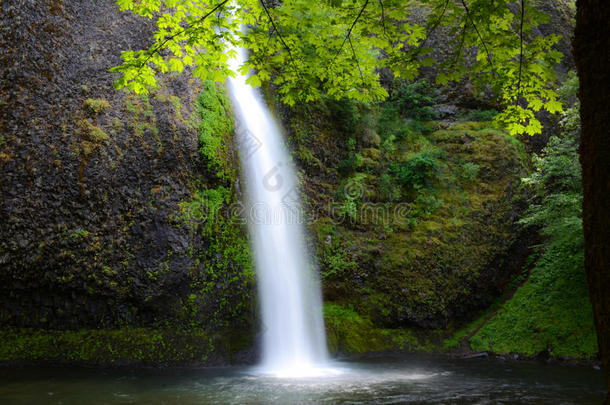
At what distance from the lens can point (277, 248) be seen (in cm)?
909

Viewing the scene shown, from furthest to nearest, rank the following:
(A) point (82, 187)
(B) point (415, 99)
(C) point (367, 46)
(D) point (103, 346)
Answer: (B) point (415, 99)
(A) point (82, 187)
(D) point (103, 346)
(C) point (367, 46)

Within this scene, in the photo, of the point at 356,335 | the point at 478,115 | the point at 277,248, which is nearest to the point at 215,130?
the point at 277,248

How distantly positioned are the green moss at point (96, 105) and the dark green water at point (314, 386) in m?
4.95

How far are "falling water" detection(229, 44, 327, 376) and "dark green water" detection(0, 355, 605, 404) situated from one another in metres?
0.88

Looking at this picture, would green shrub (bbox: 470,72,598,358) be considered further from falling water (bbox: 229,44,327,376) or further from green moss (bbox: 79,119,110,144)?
green moss (bbox: 79,119,110,144)

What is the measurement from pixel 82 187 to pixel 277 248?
4.29m

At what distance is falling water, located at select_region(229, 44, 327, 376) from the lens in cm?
791

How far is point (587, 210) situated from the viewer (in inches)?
67.2

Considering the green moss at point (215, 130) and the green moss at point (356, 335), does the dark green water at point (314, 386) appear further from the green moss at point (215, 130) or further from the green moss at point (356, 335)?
the green moss at point (215, 130)

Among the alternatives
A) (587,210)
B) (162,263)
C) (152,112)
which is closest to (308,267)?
(162,263)

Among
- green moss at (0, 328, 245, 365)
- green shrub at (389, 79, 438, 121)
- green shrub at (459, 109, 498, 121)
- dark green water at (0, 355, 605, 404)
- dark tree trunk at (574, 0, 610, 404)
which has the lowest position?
dark green water at (0, 355, 605, 404)

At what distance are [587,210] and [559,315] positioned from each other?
8.74m

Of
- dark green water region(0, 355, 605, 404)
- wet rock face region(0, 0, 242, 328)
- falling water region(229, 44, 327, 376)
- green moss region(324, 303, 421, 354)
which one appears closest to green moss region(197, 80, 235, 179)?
wet rock face region(0, 0, 242, 328)

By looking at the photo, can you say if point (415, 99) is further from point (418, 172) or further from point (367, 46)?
point (367, 46)
